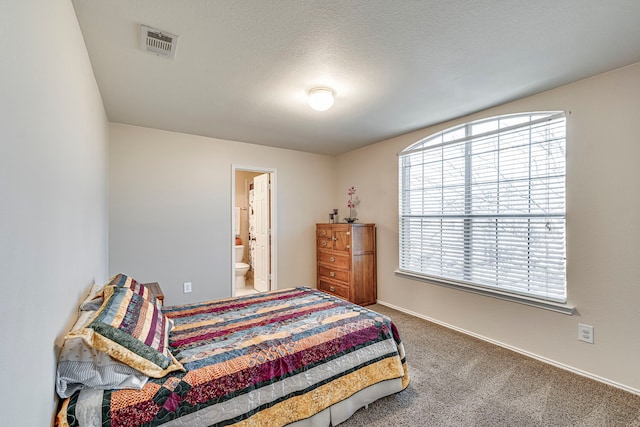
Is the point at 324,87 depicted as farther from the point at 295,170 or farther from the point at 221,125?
the point at 295,170

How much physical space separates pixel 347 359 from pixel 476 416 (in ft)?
3.06

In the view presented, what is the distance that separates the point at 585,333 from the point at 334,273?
2.79 metres

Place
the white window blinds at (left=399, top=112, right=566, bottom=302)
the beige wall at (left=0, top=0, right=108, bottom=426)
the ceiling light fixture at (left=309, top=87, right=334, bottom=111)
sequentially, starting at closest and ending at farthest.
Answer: the beige wall at (left=0, top=0, right=108, bottom=426) < the ceiling light fixture at (left=309, top=87, right=334, bottom=111) < the white window blinds at (left=399, top=112, right=566, bottom=302)

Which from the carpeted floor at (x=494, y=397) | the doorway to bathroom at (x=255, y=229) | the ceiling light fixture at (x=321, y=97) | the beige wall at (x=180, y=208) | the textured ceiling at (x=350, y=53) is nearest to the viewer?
the textured ceiling at (x=350, y=53)

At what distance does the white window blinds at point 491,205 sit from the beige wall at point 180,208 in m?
2.00

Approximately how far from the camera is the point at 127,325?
1438mm

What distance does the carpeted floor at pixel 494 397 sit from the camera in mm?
1812

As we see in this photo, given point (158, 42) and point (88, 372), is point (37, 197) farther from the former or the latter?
point (158, 42)

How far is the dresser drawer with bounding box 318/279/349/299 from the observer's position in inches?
159

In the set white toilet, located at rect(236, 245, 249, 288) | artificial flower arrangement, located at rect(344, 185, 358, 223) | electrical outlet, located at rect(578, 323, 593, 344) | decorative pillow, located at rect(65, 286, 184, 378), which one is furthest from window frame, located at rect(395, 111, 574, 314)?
decorative pillow, located at rect(65, 286, 184, 378)

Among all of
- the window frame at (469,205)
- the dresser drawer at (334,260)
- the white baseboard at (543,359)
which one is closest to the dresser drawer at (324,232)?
the dresser drawer at (334,260)

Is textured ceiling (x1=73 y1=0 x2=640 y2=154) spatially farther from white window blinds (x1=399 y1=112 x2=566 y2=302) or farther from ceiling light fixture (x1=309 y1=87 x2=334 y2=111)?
white window blinds (x1=399 y1=112 x2=566 y2=302)

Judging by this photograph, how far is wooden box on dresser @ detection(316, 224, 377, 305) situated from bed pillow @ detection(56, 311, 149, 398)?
2.97 metres

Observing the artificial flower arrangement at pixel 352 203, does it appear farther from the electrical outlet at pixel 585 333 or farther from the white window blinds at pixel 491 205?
the electrical outlet at pixel 585 333
